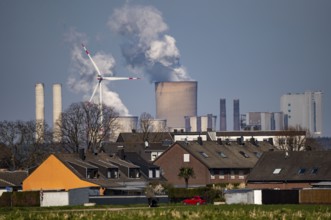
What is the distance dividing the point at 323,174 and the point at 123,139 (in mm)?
96131

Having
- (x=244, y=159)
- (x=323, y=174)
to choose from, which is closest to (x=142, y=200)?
(x=323, y=174)

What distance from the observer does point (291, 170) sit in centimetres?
10931

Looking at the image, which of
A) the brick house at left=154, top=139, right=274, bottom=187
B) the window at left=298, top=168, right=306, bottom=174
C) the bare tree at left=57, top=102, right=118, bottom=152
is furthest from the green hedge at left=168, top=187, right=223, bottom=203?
the bare tree at left=57, top=102, right=118, bottom=152

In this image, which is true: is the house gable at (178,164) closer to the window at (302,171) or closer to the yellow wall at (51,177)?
the window at (302,171)

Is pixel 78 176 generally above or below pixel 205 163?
below

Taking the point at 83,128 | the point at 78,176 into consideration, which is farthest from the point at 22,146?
the point at 78,176

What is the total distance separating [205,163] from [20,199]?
43.9m

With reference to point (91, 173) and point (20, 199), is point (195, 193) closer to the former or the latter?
point (20, 199)

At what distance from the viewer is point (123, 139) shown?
199750mm

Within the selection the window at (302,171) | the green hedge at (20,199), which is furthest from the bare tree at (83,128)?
the green hedge at (20,199)

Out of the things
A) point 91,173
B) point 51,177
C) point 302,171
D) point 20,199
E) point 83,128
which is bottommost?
point 20,199

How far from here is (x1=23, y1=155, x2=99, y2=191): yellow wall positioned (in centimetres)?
10969

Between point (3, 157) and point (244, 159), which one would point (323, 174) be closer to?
point (244, 159)

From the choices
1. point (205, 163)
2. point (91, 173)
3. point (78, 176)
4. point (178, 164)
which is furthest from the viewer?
point (178, 164)
